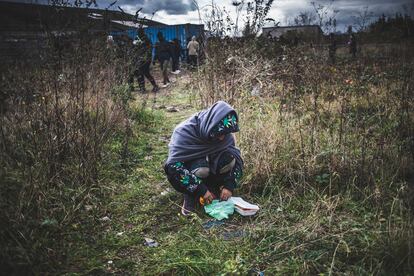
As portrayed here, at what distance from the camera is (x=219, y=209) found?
108 inches

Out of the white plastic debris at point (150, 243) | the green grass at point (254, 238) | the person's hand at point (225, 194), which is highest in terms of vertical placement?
the person's hand at point (225, 194)

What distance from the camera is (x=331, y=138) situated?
3.39 metres

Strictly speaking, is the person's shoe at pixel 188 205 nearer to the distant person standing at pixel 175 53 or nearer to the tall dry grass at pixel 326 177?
the tall dry grass at pixel 326 177

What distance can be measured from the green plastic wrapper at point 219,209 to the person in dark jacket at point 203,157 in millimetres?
55

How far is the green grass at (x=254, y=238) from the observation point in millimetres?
1956

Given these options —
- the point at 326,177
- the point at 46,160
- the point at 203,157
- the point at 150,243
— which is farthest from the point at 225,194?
the point at 46,160

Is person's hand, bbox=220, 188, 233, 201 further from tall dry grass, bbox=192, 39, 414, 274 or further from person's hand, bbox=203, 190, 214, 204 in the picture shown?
tall dry grass, bbox=192, 39, 414, 274

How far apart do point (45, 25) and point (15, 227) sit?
6.19ft

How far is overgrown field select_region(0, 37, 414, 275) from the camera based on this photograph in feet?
6.58

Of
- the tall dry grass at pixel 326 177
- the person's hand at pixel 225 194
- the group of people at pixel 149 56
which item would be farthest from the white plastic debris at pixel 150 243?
the group of people at pixel 149 56

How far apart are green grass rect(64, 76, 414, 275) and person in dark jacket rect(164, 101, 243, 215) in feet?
0.74

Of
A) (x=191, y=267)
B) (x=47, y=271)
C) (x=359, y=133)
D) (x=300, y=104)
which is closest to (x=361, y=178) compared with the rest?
(x=359, y=133)

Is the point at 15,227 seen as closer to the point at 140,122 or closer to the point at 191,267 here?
the point at 191,267

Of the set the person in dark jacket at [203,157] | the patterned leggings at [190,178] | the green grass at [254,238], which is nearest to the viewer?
the green grass at [254,238]
